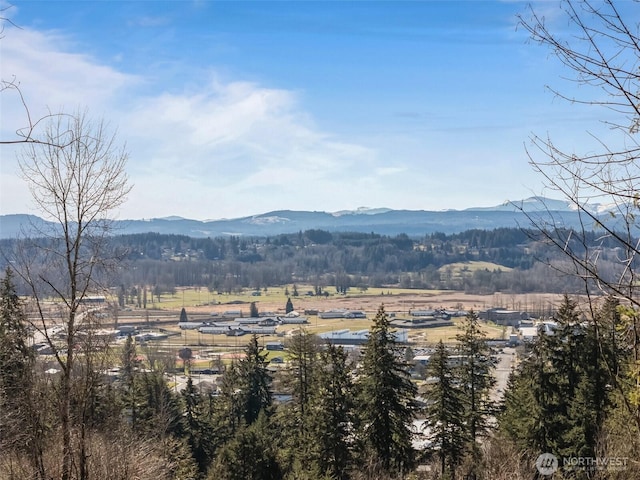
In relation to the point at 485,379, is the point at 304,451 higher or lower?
lower

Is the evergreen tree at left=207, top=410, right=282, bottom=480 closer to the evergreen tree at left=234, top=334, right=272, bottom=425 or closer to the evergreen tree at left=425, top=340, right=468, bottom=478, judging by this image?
the evergreen tree at left=425, top=340, right=468, bottom=478

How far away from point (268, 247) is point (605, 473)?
475 feet

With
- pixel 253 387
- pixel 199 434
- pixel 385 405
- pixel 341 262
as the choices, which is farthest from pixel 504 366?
pixel 341 262

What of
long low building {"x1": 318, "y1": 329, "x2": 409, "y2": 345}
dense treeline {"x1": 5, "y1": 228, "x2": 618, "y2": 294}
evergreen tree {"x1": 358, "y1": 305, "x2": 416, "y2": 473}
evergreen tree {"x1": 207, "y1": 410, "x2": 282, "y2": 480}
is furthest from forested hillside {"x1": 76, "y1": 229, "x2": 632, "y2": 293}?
evergreen tree {"x1": 207, "y1": 410, "x2": 282, "y2": 480}

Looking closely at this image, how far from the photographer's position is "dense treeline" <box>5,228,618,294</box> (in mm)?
101062

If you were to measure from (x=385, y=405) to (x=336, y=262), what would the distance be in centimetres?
11893

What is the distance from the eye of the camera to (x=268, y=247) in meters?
151

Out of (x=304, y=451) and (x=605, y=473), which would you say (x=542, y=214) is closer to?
(x=605, y=473)

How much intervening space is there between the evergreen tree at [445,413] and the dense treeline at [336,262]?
2869 inches

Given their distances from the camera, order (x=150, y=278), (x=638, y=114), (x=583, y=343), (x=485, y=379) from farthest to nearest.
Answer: (x=150, y=278), (x=485, y=379), (x=583, y=343), (x=638, y=114)

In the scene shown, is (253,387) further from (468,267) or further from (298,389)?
(468,267)

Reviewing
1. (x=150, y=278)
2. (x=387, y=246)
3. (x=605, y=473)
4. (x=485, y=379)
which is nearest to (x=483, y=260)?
(x=387, y=246)

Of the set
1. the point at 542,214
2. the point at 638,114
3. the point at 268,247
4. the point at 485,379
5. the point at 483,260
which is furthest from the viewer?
the point at 268,247

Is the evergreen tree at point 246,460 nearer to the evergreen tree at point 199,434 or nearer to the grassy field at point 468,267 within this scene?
the evergreen tree at point 199,434
